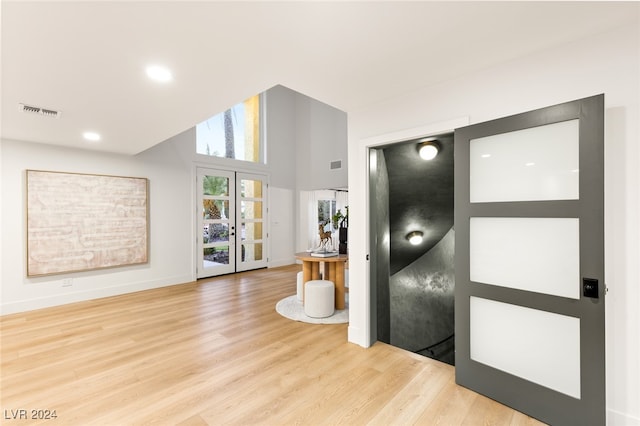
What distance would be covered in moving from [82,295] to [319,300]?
155 inches

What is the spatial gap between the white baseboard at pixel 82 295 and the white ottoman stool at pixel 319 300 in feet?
10.6

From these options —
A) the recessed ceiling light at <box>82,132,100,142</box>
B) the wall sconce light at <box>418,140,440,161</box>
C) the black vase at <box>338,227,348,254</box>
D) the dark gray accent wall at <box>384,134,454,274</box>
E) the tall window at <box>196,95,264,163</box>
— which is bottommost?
the black vase at <box>338,227,348,254</box>

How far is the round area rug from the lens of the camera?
368 cm

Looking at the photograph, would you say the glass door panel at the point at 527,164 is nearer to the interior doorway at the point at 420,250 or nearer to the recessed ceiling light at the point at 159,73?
the interior doorway at the point at 420,250

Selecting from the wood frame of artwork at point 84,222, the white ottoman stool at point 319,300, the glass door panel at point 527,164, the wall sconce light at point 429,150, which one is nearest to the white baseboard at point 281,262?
the wood frame of artwork at point 84,222

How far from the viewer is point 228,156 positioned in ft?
22.0

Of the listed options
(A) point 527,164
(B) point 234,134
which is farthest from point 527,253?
(B) point 234,134

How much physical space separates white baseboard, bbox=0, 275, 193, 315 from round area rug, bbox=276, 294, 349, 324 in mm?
2576

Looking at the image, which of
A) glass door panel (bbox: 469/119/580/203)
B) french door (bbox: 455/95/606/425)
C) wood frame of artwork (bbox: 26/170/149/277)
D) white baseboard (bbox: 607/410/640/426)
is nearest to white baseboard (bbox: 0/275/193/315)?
wood frame of artwork (bbox: 26/170/149/277)

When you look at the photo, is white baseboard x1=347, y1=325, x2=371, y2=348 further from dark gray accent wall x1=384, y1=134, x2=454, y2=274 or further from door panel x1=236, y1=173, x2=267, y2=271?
door panel x1=236, y1=173, x2=267, y2=271

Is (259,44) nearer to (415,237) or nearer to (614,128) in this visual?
(614,128)

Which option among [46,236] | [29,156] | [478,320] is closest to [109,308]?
[46,236]

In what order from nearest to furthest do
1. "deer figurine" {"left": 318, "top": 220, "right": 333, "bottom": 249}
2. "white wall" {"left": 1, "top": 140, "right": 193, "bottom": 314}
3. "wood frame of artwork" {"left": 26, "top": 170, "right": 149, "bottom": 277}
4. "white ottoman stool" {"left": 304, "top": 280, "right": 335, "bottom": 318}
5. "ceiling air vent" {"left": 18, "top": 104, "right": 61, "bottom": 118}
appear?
1. "ceiling air vent" {"left": 18, "top": 104, "right": 61, "bottom": 118}
2. "white ottoman stool" {"left": 304, "top": 280, "right": 335, "bottom": 318}
3. "white wall" {"left": 1, "top": 140, "right": 193, "bottom": 314}
4. "wood frame of artwork" {"left": 26, "top": 170, "right": 149, "bottom": 277}
5. "deer figurine" {"left": 318, "top": 220, "right": 333, "bottom": 249}

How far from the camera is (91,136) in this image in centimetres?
396
